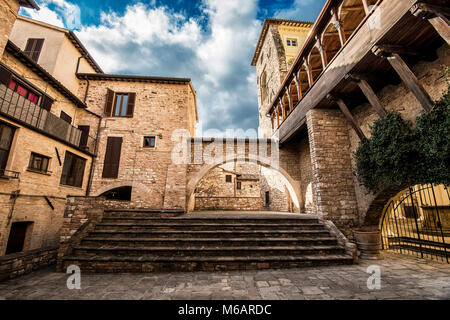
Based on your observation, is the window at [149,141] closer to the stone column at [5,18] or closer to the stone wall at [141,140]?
the stone wall at [141,140]

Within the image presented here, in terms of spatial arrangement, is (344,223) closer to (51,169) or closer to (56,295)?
(56,295)

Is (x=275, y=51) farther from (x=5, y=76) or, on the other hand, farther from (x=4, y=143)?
(x=4, y=143)

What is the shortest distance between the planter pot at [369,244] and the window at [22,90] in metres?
12.9

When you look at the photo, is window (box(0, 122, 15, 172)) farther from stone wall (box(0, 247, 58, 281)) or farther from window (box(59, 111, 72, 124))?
stone wall (box(0, 247, 58, 281))

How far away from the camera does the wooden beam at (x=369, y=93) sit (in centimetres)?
479

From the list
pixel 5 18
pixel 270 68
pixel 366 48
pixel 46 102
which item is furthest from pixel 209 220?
pixel 270 68

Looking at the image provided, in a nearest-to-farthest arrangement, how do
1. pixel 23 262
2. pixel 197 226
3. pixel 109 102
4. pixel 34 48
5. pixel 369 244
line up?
1. pixel 23 262
2. pixel 369 244
3. pixel 197 226
4. pixel 34 48
5. pixel 109 102

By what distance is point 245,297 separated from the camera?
295 centimetres

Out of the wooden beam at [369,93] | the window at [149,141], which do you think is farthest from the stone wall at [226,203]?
the wooden beam at [369,93]

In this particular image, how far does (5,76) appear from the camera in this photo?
6.75 metres

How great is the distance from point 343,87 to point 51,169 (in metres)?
11.7

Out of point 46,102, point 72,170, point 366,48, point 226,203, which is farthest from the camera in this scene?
point 226,203

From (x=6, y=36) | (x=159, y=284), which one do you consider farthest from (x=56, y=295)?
(x=6, y=36)

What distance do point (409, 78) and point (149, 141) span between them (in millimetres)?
10574
